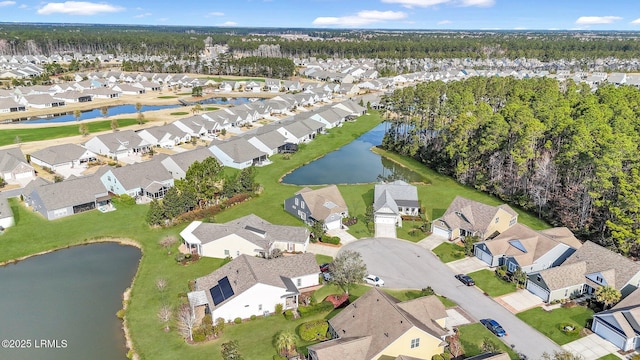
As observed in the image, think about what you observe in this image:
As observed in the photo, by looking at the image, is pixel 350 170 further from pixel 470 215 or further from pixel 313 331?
pixel 313 331

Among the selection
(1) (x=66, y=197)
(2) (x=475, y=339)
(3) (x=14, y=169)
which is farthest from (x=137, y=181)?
(2) (x=475, y=339)

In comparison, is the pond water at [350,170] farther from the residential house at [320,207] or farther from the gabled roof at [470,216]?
the gabled roof at [470,216]

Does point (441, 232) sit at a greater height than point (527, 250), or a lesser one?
lesser

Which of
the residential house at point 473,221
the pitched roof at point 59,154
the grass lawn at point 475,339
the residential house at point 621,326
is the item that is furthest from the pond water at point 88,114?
the residential house at point 621,326

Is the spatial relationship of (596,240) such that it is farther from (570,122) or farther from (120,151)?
(120,151)

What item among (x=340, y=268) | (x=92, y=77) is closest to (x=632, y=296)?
(x=340, y=268)

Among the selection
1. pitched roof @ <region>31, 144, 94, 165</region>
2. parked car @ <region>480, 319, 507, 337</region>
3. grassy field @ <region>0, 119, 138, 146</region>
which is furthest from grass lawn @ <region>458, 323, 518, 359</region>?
grassy field @ <region>0, 119, 138, 146</region>

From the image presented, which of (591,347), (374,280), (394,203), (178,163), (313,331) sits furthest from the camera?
(178,163)
